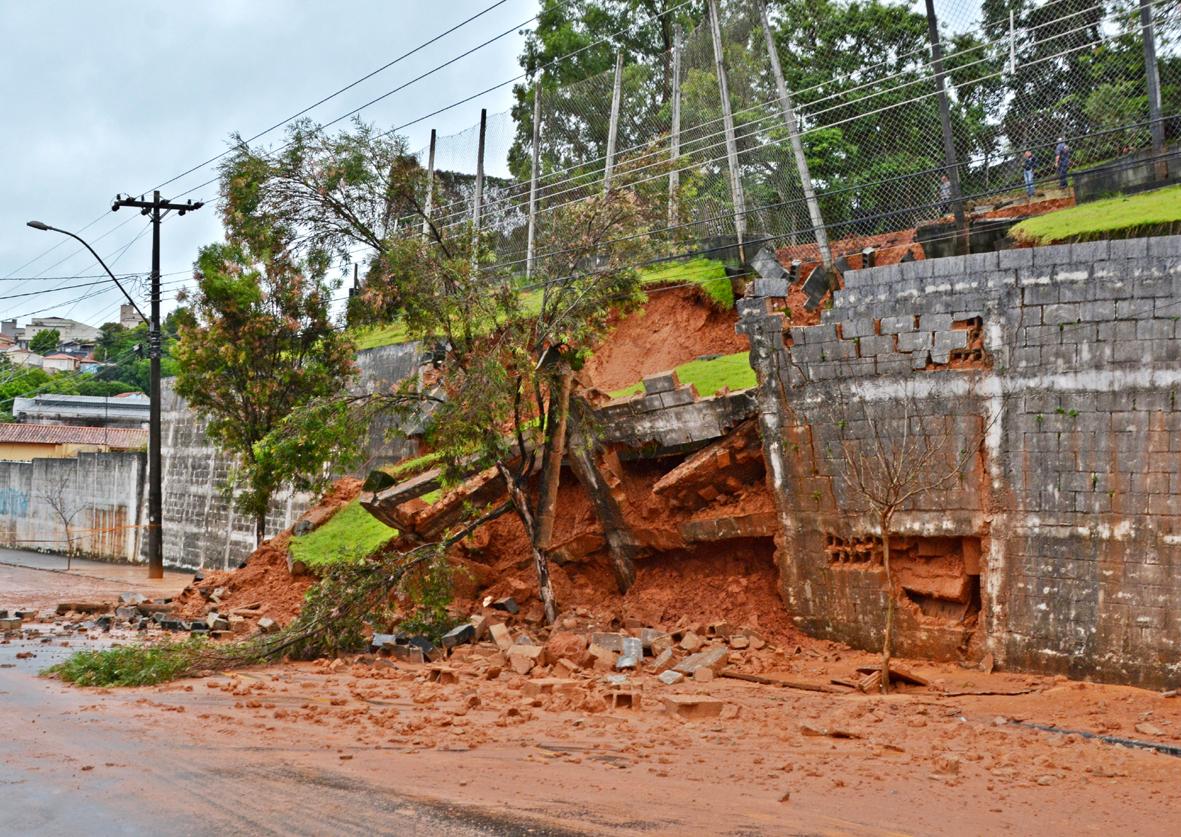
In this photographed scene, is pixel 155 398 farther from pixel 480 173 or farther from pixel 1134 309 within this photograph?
pixel 1134 309

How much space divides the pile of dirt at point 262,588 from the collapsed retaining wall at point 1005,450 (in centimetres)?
849

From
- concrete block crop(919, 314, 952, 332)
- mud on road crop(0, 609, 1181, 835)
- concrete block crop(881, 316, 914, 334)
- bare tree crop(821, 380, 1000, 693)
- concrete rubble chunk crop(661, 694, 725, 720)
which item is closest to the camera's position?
mud on road crop(0, 609, 1181, 835)

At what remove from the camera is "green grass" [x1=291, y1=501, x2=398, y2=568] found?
751 inches

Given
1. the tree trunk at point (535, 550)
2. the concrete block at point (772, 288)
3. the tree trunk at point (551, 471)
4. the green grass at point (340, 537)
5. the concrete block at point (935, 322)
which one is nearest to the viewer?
the concrete block at point (935, 322)

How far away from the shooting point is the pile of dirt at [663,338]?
2069 centimetres

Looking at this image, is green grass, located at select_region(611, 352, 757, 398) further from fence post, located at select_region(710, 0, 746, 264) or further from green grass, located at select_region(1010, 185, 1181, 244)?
green grass, located at select_region(1010, 185, 1181, 244)

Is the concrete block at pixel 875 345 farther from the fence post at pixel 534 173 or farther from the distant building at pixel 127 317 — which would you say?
the distant building at pixel 127 317

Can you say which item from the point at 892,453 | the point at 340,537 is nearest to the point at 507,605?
the point at 340,537

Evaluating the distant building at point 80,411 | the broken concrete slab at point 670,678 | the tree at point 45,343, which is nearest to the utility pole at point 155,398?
the broken concrete slab at point 670,678

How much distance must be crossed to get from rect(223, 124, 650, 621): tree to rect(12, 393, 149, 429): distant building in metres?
40.4

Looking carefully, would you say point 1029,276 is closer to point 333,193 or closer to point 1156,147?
point 1156,147

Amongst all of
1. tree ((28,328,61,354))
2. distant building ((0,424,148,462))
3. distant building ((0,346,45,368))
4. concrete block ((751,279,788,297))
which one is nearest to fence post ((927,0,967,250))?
concrete block ((751,279,788,297))

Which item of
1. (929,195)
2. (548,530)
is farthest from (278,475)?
(929,195)

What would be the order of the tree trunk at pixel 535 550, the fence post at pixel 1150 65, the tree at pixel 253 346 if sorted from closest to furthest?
1. the fence post at pixel 1150 65
2. the tree trunk at pixel 535 550
3. the tree at pixel 253 346
